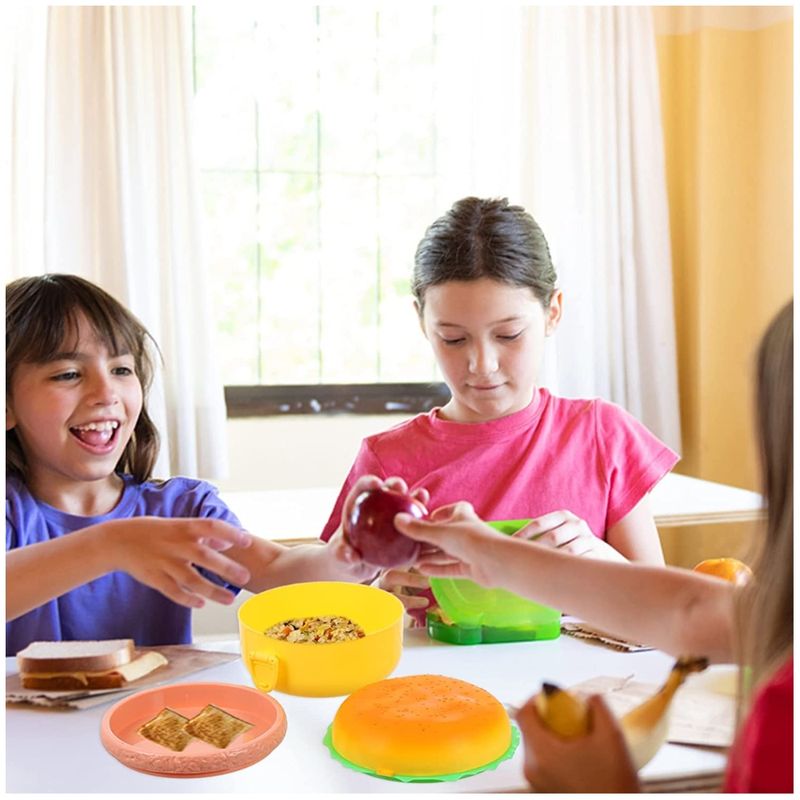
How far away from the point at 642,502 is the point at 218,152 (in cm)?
140

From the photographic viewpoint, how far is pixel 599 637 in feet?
2.71

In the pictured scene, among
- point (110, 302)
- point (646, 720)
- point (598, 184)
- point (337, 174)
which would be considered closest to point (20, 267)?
point (337, 174)

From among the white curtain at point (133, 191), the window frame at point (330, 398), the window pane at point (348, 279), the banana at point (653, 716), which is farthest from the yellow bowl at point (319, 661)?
the window pane at point (348, 279)

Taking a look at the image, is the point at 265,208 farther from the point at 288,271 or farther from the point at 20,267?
the point at 20,267

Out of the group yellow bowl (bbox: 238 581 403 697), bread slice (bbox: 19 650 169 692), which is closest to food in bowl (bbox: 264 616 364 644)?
yellow bowl (bbox: 238 581 403 697)

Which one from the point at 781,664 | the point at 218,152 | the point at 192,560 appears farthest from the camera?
the point at 218,152

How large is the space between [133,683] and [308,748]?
182 millimetres

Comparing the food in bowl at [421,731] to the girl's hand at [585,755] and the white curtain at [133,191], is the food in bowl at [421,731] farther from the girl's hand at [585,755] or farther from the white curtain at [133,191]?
the white curtain at [133,191]

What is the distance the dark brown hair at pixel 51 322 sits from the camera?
35.6 inches

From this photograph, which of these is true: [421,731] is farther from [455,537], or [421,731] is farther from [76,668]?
[76,668]

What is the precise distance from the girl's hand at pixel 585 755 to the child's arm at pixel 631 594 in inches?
3.9

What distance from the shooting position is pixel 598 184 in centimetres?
211

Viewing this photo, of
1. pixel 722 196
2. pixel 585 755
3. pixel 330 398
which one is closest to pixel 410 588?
pixel 585 755

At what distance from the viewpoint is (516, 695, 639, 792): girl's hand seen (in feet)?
1.46
